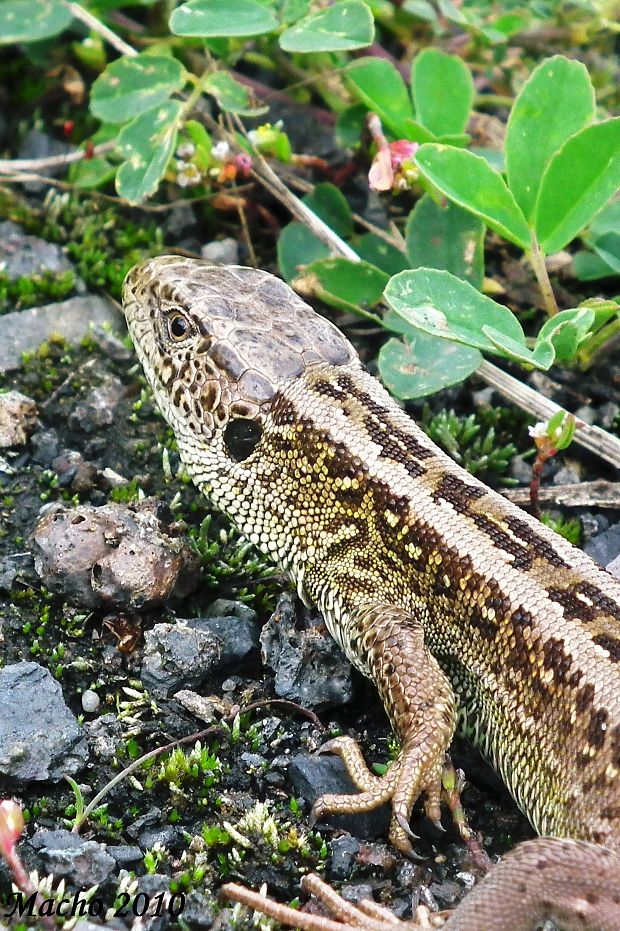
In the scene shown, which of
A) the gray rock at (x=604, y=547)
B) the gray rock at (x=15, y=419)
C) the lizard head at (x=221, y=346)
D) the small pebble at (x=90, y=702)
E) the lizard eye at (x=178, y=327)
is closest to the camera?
the small pebble at (x=90, y=702)

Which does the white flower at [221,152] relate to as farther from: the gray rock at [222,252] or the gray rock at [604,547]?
the gray rock at [604,547]

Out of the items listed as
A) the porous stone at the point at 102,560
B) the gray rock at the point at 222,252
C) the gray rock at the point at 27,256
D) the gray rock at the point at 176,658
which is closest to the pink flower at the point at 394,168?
the gray rock at the point at 222,252

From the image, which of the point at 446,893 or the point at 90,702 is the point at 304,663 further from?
the point at 446,893

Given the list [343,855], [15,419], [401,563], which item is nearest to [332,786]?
[343,855]

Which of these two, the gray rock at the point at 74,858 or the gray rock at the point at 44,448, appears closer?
the gray rock at the point at 74,858

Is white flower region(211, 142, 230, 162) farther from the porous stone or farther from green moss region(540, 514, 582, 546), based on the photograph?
green moss region(540, 514, 582, 546)

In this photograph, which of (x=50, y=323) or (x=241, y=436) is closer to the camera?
(x=241, y=436)

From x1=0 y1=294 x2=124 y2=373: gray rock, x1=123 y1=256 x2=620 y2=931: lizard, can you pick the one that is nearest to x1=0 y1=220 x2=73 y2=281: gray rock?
x1=0 y1=294 x2=124 y2=373: gray rock
